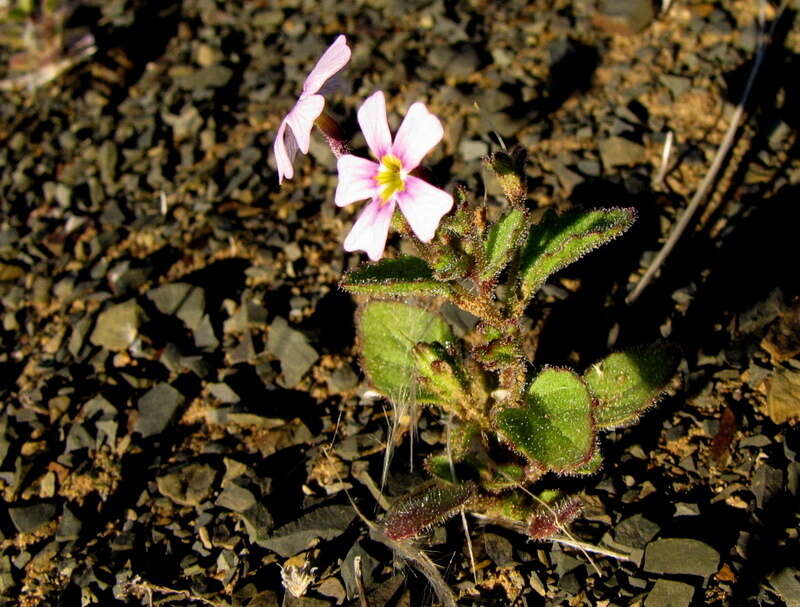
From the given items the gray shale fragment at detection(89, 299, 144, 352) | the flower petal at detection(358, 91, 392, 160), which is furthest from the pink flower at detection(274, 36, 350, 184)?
the gray shale fragment at detection(89, 299, 144, 352)

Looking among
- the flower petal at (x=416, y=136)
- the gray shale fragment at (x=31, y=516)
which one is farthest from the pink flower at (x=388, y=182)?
the gray shale fragment at (x=31, y=516)

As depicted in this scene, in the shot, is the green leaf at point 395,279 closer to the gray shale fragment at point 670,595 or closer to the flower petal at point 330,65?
the flower petal at point 330,65

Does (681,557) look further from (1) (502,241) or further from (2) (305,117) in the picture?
(2) (305,117)

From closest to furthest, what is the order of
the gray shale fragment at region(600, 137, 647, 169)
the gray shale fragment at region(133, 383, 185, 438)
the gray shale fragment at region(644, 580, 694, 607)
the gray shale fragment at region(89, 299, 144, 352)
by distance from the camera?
the gray shale fragment at region(644, 580, 694, 607) → the gray shale fragment at region(133, 383, 185, 438) → the gray shale fragment at region(89, 299, 144, 352) → the gray shale fragment at region(600, 137, 647, 169)

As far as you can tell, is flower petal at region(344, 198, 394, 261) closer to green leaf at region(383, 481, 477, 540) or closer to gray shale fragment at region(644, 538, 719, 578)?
green leaf at region(383, 481, 477, 540)

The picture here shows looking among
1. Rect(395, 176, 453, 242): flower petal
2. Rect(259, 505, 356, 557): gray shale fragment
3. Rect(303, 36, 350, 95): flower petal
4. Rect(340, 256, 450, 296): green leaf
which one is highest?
Rect(303, 36, 350, 95): flower petal

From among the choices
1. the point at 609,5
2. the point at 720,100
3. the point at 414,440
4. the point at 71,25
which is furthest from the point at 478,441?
the point at 71,25

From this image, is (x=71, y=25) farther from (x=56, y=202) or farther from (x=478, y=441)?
(x=478, y=441)
